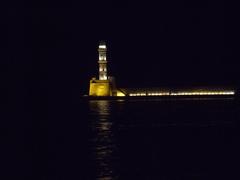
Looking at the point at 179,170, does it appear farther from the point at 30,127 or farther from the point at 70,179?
the point at 30,127

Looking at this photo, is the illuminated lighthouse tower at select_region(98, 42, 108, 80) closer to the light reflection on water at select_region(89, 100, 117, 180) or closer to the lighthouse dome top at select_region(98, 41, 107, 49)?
the lighthouse dome top at select_region(98, 41, 107, 49)

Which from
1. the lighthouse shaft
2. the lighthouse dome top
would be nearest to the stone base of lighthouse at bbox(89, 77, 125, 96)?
the lighthouse shaft

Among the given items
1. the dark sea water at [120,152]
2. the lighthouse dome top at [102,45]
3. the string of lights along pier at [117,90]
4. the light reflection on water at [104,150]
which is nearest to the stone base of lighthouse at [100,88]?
the string of lights along pier at [117,90]

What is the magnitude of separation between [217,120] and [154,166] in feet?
51.7

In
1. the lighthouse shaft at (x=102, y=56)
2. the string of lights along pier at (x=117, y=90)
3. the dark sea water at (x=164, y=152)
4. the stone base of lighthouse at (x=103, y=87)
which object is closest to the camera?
the dark sea water at (x=164, y=152)

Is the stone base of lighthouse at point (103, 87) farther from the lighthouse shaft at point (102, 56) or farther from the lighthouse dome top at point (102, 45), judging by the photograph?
the lighthouse dome top at point (102, 45)

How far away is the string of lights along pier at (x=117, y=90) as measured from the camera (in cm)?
7812

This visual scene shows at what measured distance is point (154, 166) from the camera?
15055 mm

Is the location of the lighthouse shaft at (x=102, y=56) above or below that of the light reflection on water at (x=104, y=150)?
above

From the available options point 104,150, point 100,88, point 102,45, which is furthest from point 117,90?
point 104,150

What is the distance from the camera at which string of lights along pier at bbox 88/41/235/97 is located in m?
78.1

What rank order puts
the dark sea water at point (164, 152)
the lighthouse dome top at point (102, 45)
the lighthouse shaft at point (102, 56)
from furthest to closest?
1. the lighthouse dome top at point (102, 45)
2. the lighthouse shaft at point (102, 56)
3. the dark sea water at point (164, 152)

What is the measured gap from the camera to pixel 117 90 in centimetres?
8075

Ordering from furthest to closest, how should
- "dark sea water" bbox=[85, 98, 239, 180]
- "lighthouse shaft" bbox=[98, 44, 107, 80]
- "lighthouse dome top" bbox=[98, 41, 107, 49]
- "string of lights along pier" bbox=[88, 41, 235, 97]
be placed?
Answer: "string of lights along pier" bbox=[88, 41, 235, 97] < "lighthouse dome top" bbox=[98, 41, 107, 49] < "lighthouse shaft" bbox=[98, 44, 107, 80] < "dark sea water" bbox=[85, 98, 239, 180]
